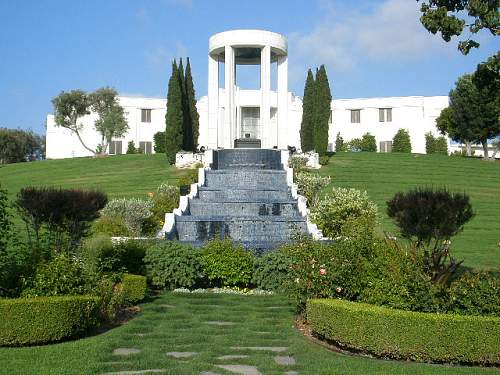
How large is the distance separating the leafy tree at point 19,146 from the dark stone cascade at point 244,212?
1910 inches

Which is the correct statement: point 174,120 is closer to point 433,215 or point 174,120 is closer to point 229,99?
point 229,99

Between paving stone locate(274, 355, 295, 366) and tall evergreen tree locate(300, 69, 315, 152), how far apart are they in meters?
32.1

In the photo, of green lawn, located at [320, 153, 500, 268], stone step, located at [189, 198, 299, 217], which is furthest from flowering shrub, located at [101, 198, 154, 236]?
green lawn, located at [320, 153, 500, 268]

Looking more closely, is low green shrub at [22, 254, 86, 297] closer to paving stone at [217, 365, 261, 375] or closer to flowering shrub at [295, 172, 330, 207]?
paving stone at [217, 365, 261, 375]

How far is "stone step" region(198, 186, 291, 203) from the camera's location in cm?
2581

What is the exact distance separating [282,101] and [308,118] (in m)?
2.20

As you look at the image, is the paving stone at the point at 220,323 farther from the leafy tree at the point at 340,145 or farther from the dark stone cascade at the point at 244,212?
the leafy tree at the point at 340,145

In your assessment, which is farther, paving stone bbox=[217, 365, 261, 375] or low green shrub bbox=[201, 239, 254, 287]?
low green shrub bbox=[201, 239, 254, 287]

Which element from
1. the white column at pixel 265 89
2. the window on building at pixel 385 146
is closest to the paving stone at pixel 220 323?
the white column at pixel 265 89

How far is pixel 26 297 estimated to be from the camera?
987 centimetres

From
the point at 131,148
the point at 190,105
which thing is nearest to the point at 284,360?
the point at 190,105

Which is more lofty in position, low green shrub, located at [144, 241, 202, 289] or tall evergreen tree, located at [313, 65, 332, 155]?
tall evergreen tree, located at [313, 65, 332, 155]

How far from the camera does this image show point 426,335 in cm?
847

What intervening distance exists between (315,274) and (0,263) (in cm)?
568
